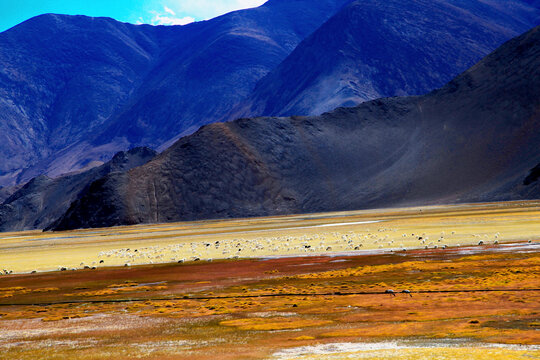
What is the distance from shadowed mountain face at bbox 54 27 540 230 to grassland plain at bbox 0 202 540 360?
3979 inches

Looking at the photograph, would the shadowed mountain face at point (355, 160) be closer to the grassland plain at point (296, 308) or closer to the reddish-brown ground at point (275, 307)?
the grassland plain at point (296, 308)

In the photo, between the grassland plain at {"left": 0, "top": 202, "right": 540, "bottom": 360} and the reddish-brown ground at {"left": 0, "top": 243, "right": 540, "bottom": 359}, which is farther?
the reddish-brown ground at {"left": 0, "top": 243, "right": 540, "bottom": 359}

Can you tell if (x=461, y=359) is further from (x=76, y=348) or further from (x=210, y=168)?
(x=210, y=168)

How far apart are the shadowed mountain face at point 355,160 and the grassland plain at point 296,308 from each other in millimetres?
101057

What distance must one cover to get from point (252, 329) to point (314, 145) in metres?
155

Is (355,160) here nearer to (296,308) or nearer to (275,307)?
(275,307)

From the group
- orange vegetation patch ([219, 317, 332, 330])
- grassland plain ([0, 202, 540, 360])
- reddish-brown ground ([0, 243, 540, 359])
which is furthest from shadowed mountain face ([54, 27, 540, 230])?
orange vegetation patch ([219, 317, 332, 330])

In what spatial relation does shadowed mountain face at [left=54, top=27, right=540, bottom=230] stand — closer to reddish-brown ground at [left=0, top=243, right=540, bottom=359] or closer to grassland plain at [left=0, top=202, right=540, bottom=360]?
grassland plain at [left=0, top=202, right=540, bottom=360]

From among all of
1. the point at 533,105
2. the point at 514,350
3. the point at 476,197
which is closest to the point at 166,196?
the point at 476,197

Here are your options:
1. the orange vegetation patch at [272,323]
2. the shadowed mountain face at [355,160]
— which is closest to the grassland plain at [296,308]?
the orange vegetation patch at [272,323]

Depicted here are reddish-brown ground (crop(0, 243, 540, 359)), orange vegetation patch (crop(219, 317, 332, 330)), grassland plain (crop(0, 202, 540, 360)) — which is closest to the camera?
grassland plain (crop(0, 202, 540, 360))

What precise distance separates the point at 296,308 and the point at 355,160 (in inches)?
5644

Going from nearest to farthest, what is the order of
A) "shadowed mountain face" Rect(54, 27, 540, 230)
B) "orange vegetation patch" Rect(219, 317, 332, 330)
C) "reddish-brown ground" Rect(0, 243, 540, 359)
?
"reddish-brown ground" Rect(0, 243, 540, 359)
"orange vegetation patch" Rect(219, 317, 332, 330)
"shadowed mountain face" Rect(54, 27, 540, 230)

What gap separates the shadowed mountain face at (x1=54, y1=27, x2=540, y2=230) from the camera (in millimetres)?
139250
